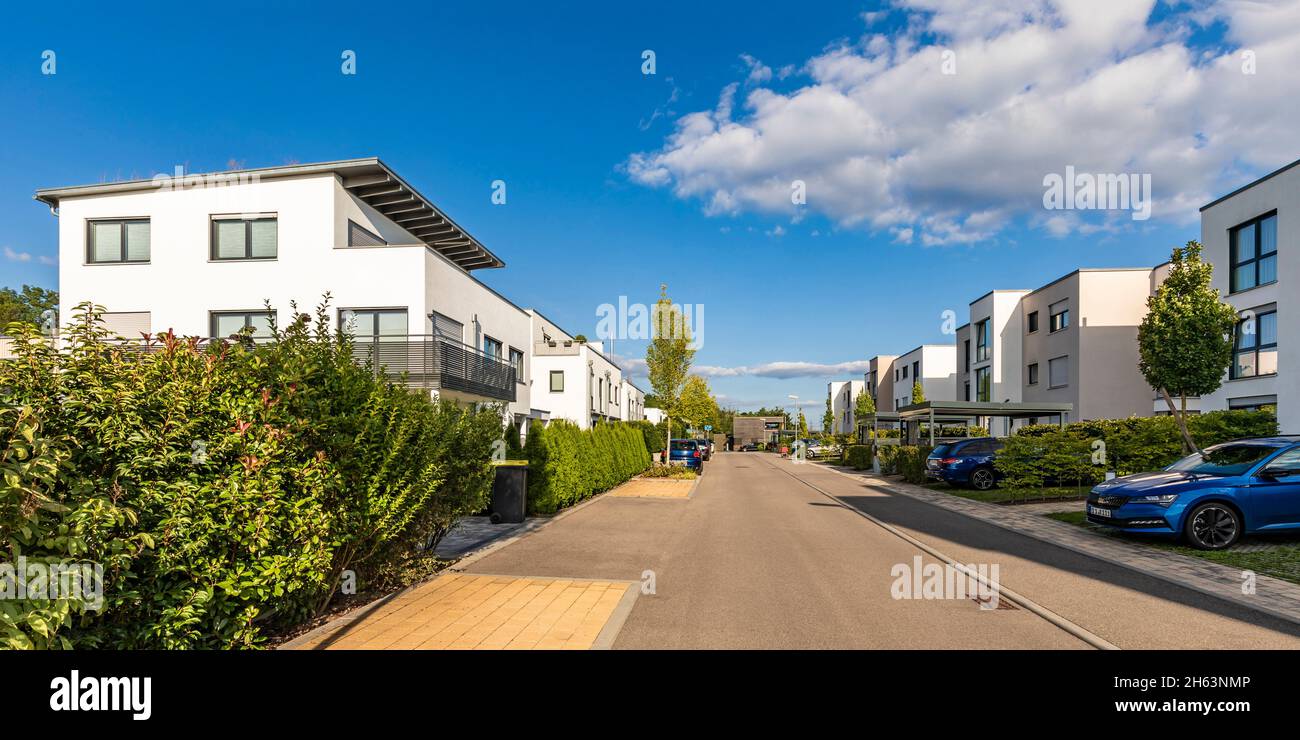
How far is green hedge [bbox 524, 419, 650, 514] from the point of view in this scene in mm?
14211

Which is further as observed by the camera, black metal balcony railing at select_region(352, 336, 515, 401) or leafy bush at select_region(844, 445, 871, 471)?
leafy bush at select_region(844, 445, 871, 471)

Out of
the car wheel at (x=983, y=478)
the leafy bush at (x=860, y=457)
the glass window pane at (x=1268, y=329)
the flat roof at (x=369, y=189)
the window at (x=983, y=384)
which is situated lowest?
the leafy bush at (x=860, y=457)

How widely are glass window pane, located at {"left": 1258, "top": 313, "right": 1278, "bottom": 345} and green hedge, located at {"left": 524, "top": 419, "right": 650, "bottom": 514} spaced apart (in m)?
20.4

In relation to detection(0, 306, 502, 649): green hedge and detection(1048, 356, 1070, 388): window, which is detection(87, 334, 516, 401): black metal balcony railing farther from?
detection(1048, 356, 1070, 388): window

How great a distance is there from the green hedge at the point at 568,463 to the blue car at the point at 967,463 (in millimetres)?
10418

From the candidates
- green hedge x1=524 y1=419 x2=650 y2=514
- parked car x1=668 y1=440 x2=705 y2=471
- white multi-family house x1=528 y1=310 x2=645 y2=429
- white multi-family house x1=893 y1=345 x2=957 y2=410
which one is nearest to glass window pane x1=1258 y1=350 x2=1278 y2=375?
green hedge x1=524 y1=419 x2=650 y2=514

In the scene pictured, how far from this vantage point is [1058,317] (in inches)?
1359

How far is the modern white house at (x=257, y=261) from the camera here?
20250 mm

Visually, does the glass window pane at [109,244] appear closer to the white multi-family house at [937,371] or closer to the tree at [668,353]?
the tree at [668,353]

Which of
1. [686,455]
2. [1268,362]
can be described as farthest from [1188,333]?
[686,455]

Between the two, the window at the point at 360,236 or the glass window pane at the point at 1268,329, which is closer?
the glass window pane at the point at 1268,329

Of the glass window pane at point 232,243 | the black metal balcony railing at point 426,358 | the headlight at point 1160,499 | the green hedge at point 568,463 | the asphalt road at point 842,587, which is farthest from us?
the glass window pane at point 232,243

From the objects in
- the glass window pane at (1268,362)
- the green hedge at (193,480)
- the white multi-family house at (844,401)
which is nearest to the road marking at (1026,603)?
the green hedge at (193,480)
